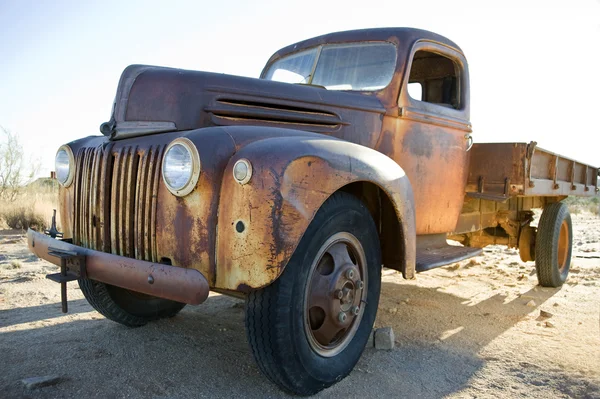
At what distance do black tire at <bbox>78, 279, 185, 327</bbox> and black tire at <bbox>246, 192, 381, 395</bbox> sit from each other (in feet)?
4.45

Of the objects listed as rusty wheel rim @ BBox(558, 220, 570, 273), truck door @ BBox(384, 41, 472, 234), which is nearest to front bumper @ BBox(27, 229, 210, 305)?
truck door @ BBox(384, 41, 472, 234)

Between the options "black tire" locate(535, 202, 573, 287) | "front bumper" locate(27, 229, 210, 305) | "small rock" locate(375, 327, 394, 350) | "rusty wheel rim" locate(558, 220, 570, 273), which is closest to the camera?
"front bumper" locate(27, 229, 210, 305)

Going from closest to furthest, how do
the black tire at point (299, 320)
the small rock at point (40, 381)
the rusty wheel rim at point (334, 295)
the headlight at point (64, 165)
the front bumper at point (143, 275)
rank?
the front bumper at point (143, 275), the black tire at point (299, 320), the small rock at point (40, 381), the rusty wheel rim at point (334, 295), the headlight at point (64, 165)

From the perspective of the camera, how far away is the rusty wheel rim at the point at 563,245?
5.90m

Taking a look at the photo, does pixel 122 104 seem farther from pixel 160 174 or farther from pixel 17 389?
pixel 17 389

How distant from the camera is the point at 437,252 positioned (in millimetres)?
3896

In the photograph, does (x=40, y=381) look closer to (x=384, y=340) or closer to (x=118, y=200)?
(x=118, y=200)

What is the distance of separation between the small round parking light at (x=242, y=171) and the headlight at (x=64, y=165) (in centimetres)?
132

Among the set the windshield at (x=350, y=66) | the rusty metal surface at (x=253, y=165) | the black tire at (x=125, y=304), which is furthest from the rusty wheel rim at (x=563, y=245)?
the black tire at (x=125, y=304)

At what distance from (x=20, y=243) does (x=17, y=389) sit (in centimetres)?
580

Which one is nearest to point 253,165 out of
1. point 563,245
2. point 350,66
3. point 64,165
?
point 64,165

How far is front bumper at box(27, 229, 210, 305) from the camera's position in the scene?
215cm

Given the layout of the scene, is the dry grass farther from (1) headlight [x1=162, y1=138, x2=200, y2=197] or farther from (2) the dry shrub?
(1) headlight [x1=162, y1=138, x2=200, y2=197]

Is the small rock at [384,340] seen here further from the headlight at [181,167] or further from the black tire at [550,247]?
the black tire at [550,247]
